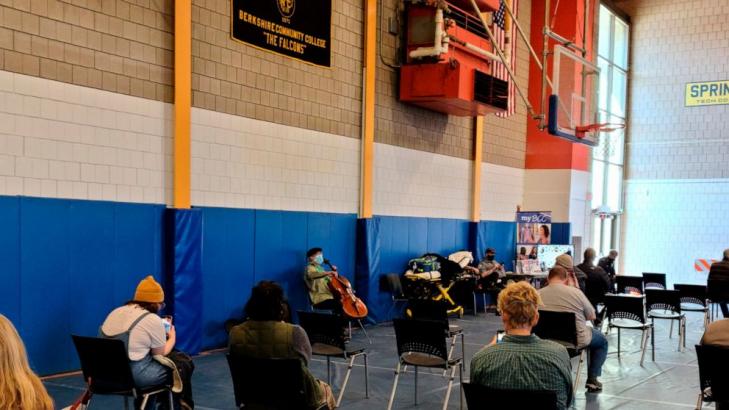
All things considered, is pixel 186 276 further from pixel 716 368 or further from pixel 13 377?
pixel 13 377

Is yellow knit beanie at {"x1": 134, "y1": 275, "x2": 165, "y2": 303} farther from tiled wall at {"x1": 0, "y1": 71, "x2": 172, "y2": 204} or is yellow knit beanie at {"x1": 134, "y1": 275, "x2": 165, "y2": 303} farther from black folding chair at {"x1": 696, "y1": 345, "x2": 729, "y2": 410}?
black folding chair at {"x1": 696, "y1": 345, "x2": 729, "y2": 410}

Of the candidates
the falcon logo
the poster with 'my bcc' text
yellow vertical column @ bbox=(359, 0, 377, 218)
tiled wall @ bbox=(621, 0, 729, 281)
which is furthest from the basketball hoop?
tiled wall @ bbox=(621, 0, 729, 281)

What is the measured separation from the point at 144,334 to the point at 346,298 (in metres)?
4.55

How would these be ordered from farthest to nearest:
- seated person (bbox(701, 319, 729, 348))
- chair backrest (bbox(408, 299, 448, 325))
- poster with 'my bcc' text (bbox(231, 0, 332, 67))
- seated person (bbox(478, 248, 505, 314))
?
seated person (bbox(478, 248, 505, 314))
poster with 'my bcc' text (bbox(231, 0, 332, 67))
chair backrest (bbox(408, 299, 448, 325))
seated person (bbox(701, 319, 729, 348))

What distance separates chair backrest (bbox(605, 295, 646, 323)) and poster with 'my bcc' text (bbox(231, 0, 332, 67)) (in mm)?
4810

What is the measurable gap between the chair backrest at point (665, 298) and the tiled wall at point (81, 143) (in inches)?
236

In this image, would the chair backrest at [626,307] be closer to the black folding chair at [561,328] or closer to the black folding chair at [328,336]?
the black folding chair at [561,328]

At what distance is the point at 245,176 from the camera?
25.8ft

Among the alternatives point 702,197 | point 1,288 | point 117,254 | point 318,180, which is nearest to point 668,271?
point 702,197

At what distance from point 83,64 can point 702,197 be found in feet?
47.5

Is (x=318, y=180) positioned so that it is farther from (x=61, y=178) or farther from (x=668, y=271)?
(x=668, y=271)

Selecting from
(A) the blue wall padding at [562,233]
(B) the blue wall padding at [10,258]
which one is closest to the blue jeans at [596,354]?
(B) the blue wall padding at [10,258]

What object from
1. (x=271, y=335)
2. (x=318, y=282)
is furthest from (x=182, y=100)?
(x=271, y=335)

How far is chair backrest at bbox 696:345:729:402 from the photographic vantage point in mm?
3965
